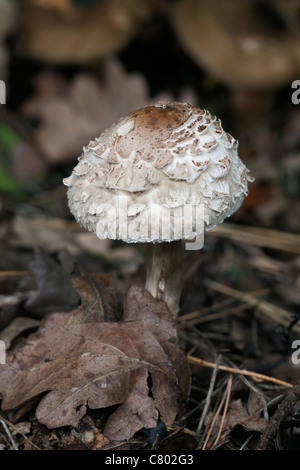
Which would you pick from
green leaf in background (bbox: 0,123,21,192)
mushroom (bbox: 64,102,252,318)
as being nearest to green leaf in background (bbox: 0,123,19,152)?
green leaf in background (bbox: 0,123,21,192)

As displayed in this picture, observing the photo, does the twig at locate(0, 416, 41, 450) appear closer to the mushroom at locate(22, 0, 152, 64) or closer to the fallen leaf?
the fallen leaf

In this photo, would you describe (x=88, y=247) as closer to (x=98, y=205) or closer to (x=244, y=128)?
(x=98, y=205)

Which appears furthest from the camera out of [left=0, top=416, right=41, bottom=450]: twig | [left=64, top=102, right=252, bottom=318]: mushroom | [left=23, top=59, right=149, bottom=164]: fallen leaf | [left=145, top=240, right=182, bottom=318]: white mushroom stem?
[left=23, top=59, right=149, bottom=164]: fallen leaf

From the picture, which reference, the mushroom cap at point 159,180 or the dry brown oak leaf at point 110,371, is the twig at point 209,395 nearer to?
the dry brown oak leaf at point 110,371

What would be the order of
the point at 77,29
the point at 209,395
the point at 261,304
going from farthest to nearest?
1. the point at 77,29
2. the point at 261,304
3. the point at 209,395

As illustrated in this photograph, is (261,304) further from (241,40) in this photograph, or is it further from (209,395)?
(241,40)

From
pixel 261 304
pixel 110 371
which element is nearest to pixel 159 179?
pixel 110 371
